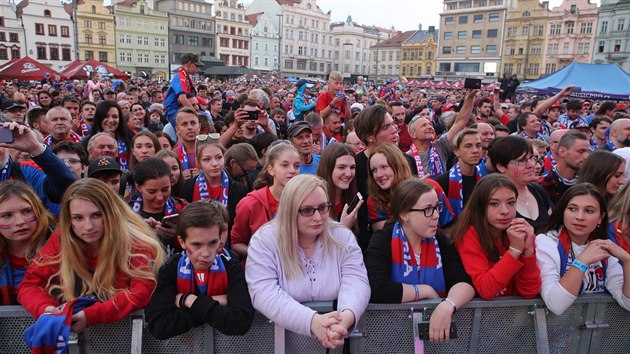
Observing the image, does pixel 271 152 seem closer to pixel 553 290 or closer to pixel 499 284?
pixel 499 284

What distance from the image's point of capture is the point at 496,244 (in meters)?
2.89

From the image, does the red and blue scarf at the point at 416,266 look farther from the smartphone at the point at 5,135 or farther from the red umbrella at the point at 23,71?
the red umbrella at the point at 23,71

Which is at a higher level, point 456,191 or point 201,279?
point 456,191

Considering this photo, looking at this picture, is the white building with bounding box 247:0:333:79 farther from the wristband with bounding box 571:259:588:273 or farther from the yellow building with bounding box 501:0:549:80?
the wristband with bounding box 571:259:588:273

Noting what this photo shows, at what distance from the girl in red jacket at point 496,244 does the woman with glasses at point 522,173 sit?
2.69 ft

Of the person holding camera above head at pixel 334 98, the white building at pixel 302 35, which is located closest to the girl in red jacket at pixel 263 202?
the person holding camera above head at pixel 334 98

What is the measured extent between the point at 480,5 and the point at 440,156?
78159 millimetres

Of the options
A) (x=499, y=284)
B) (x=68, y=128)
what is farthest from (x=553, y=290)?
(x=68, y=128)

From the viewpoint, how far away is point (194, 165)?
5.43 meters

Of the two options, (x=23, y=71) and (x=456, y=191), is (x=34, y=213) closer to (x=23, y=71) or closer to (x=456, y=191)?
(x=456, y=191)

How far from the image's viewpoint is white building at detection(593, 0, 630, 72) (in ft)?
179

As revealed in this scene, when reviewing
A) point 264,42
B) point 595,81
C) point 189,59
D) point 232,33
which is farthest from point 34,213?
point 264,42

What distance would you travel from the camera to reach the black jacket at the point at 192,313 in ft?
7.67

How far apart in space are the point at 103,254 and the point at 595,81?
18849 mm
